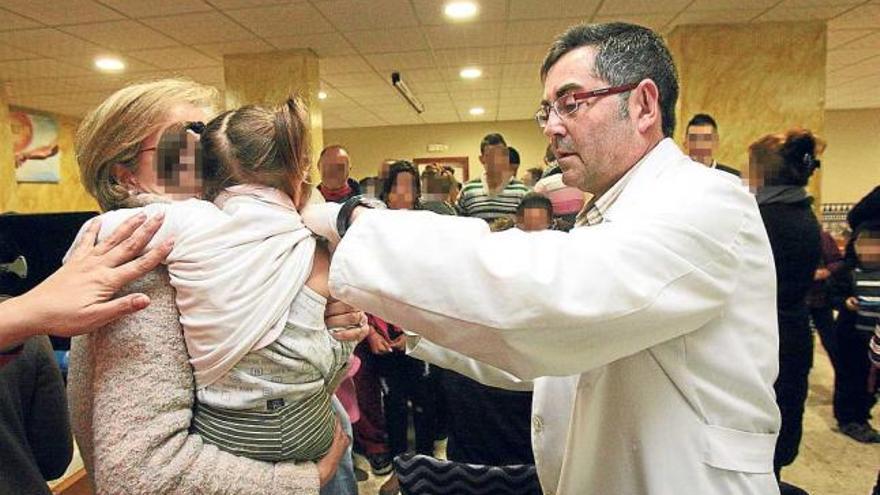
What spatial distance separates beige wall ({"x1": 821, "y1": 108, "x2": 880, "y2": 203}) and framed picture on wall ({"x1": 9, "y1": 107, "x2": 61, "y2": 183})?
37.3 feet

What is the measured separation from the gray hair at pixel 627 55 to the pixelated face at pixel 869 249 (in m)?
2.23

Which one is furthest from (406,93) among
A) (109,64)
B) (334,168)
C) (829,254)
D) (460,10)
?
(829,254)

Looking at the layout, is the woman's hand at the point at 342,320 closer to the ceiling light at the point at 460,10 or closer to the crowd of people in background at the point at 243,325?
the crowd of people in background at the point at 243,325

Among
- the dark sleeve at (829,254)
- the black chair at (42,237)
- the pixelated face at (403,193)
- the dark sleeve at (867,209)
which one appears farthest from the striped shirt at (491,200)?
the black chair at (42,237)

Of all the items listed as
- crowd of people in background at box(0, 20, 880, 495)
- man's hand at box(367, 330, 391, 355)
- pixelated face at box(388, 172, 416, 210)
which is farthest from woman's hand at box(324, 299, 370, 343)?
pixelated face at box(388, 172, 416, 210)

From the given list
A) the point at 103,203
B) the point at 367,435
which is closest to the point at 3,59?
the point at 367,435

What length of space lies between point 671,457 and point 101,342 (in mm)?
803

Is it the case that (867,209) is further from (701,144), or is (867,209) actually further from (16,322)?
(16,322)

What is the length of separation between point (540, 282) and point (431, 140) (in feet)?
31.2

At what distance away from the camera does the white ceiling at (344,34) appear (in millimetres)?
3756

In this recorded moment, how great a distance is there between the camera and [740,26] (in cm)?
438

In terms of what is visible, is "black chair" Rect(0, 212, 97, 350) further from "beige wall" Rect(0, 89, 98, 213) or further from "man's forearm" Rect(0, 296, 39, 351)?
"beige wall" Rect(0, 89, 98, 213)

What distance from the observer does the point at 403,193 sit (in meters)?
3.09

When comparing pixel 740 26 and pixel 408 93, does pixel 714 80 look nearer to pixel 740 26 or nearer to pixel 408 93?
pixel 740 26
